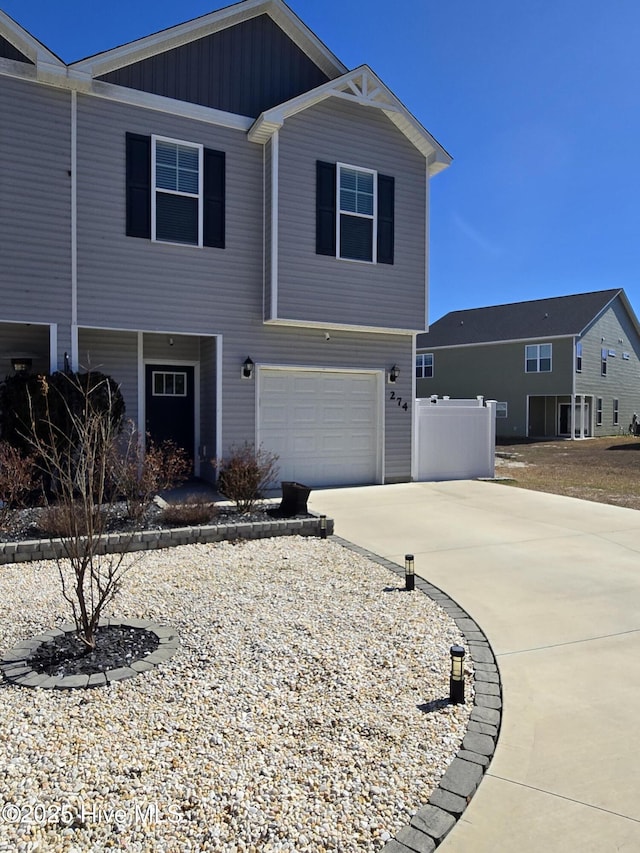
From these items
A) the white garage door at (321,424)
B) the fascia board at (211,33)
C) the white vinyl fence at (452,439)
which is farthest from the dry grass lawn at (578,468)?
the fascia board at (211,33)

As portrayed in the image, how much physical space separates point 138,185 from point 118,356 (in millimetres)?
2933

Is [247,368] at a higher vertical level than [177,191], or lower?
lower

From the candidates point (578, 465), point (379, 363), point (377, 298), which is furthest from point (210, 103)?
point (578, 465)

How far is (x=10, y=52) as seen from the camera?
28.2ft

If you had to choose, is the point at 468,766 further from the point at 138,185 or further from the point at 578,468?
the point at 578,468

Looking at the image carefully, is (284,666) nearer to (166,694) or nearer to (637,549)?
(166,694)

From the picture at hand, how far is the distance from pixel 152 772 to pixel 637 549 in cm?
606

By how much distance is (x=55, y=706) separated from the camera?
10.2 ft

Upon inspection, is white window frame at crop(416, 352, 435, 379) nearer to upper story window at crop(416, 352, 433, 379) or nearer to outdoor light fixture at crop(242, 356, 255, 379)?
upper story window at crop(416, 352, 433, 379)

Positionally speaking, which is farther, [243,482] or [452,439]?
[452,439]

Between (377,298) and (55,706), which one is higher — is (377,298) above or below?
above

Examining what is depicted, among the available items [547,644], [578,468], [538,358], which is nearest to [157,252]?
[547,644]

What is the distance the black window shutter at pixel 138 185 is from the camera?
9.20 m

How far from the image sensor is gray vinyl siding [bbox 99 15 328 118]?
9.43 m
